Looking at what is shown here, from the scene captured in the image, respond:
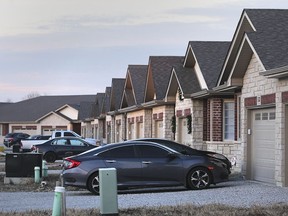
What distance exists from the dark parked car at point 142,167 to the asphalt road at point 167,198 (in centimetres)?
41

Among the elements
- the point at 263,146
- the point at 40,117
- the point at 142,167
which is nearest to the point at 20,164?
the point at 142,167

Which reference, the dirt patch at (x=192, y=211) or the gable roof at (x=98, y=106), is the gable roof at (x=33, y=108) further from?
the dirt patch at (x=192, y=211)

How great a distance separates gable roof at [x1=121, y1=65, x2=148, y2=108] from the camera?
41.2m

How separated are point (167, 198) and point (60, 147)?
20379 mm

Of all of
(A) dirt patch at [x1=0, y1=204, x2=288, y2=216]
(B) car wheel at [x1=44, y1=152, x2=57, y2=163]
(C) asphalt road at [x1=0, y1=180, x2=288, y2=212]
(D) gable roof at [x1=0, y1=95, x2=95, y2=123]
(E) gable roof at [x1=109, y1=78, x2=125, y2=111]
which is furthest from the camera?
(D) gable roof at [x1=0, y1=95, x2=95, y2=123]

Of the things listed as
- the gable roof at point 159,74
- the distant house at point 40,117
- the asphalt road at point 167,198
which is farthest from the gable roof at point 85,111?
the asphalt road at point 167,198

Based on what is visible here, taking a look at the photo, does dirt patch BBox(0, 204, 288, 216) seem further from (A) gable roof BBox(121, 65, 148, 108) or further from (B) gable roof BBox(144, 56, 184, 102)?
(A) gable roof BBox(121, 65, 148, 108)

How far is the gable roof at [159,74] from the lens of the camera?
1366 inches

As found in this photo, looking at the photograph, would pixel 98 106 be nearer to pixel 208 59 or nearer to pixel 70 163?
pixel 208 59

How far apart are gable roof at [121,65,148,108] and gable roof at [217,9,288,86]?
18.4m

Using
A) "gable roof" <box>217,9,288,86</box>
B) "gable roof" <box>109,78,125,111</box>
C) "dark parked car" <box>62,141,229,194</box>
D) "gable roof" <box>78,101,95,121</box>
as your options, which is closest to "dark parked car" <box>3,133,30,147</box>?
"gable roof" <box>78,101,95,121</box>

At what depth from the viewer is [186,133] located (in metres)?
30.4

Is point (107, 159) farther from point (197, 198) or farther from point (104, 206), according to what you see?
point (104, 206)

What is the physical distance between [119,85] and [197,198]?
119 feet
